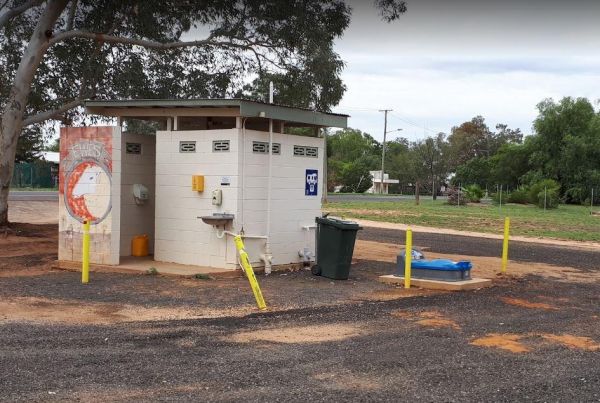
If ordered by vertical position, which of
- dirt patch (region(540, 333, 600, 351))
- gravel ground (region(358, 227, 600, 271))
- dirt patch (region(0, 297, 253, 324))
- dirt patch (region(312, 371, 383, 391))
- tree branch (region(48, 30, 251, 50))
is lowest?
gravel ground (region(358, 227, 600, 271))

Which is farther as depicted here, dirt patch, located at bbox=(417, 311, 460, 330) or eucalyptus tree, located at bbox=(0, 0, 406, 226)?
eucalyptus tree, located at bbox=(0, 0, 406, 226)

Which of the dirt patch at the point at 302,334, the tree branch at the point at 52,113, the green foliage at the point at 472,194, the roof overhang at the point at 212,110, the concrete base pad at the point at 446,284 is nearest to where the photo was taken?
the dirt patch at the point at 302,334

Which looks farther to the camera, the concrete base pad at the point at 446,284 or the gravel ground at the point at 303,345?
the concrete base pad at the point at 446,284

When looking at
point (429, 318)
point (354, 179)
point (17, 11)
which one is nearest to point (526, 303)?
point (429, 318)

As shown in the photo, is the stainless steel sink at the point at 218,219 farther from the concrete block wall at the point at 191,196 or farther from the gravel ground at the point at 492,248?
the gravel ground at the point at 492,248

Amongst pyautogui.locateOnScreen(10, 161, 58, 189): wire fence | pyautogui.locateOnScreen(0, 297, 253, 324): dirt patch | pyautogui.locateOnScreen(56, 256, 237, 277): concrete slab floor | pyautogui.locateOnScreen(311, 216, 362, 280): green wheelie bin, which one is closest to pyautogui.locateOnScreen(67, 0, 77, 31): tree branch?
pyautogui.locateOnScreen(56, 256, 237, 277): concrete slab floor

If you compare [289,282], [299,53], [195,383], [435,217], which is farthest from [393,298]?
[435,217]

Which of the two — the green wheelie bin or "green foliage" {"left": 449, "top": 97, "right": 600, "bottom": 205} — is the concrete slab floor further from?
"green foliage" {"left": 449, "top": 97, "right": 600, "bottom": 205}

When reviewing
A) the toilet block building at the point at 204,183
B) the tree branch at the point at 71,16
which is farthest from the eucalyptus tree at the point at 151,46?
the toilet block building at the point at 204,183

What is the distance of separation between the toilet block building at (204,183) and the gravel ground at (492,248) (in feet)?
22.4

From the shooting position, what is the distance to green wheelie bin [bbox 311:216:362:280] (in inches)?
506

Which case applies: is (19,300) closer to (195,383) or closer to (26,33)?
(195,383)

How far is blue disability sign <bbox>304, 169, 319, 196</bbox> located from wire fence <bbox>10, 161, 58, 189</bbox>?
46.2 metres

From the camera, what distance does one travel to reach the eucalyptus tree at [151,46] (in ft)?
65.1
